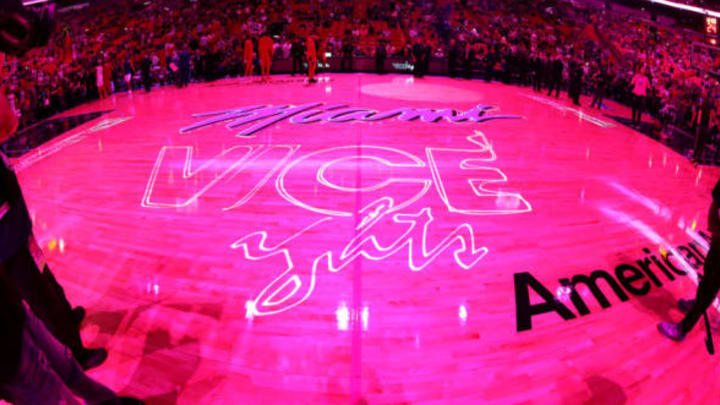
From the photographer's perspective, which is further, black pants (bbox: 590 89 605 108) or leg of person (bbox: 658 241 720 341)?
black pants (bbox: 590 89 605 108)

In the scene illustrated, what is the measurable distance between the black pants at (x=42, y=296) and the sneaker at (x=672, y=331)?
4.06 metres

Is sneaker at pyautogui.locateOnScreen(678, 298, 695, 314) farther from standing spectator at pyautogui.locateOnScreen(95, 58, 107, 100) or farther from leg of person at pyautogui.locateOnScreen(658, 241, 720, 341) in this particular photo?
standing spectator at pyautogui.locateOnScreen(95, 58, 107, 100)

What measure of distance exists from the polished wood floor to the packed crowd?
475 centimetres

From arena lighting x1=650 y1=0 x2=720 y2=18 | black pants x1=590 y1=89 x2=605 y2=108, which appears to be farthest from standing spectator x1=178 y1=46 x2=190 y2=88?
arena lighting x1=650 y1=0 x2=720 y2=18

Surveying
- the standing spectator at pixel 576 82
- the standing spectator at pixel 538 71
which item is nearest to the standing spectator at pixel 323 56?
the standing spectator at pixel 538 71

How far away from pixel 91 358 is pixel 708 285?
163 inches

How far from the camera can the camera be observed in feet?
5.64

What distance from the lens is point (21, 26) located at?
69.5 inches

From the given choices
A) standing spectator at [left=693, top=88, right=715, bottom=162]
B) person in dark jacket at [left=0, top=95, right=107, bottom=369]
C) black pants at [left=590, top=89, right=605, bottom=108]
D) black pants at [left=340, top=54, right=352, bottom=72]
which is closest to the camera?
person in dark jacket at [left=0, top=95, right=107, bottom=369]

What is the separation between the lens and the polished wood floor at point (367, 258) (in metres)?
2.69

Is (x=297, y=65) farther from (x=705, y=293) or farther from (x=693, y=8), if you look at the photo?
(x=693, y=8)

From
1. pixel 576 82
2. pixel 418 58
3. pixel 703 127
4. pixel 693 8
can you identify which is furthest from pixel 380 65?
pixel 693 8

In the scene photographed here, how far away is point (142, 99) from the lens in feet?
40.7

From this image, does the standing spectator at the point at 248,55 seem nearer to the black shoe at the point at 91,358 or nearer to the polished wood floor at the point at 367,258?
the polished wood floor at the point at 367,258
